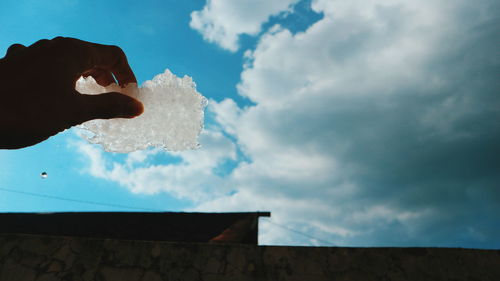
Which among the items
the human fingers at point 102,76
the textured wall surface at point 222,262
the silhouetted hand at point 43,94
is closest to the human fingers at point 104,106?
the silhouetted hand at point 43,94

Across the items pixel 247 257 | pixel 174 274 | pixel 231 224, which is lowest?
pixel 174 274

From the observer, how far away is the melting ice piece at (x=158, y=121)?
1.47 metres

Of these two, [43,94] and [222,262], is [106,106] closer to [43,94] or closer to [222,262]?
[43,94]

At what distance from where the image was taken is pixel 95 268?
11.2 feet

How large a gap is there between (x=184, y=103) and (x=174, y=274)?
2.47m

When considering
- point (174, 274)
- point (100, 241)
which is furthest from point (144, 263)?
point (100, 241)

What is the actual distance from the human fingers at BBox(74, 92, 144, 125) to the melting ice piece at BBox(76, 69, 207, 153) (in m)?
0.34

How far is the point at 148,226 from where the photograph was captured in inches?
298

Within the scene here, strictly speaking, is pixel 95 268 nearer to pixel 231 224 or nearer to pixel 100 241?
pixel 100 241

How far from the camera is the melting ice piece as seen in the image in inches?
57.9

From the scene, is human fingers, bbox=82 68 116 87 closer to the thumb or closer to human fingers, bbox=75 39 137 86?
human fingers, bbox=75 39 137 86

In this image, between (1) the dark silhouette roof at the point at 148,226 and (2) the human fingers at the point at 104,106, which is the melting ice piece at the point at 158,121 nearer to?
(2) the human fingers at the point at 104,106

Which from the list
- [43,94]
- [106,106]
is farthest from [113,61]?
[43,94]

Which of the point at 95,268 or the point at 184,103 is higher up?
the point at 184,103
